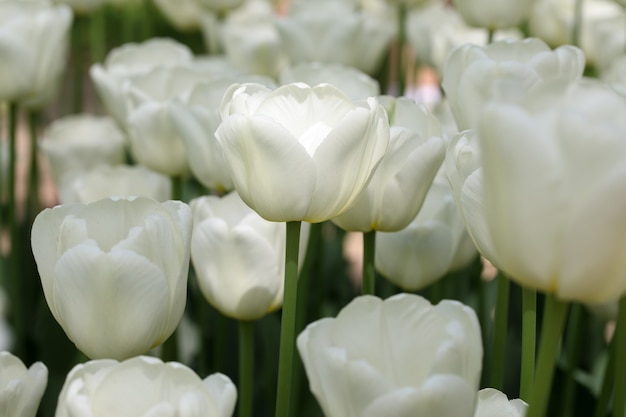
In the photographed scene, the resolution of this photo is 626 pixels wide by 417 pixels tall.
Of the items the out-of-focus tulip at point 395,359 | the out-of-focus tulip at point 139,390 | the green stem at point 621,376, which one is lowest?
the green stem at point 621,376

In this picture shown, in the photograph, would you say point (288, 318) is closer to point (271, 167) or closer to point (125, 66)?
point (271, 167)

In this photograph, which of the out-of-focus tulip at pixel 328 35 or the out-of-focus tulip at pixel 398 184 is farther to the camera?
the out-of-focus tulip at pixel 328 35

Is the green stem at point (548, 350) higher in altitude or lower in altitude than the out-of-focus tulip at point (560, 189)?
lower

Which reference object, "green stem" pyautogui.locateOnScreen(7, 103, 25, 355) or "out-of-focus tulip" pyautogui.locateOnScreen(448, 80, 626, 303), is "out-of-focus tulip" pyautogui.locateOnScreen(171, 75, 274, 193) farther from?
"out-of-focus tulip" pyautogui.locateOnScreen(448, 80, 626, 303)

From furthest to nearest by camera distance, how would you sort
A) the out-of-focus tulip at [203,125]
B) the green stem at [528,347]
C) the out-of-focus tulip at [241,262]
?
the out-of-focus tulip at [203,125] < the out-of-focus tulip at [241,262] < the green stem at [528,347]

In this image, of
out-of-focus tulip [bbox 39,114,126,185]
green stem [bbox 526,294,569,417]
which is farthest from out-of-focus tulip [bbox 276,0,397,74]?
green stem [bbox 526,294,569,417]

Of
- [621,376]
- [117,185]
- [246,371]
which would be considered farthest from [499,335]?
[117,185]

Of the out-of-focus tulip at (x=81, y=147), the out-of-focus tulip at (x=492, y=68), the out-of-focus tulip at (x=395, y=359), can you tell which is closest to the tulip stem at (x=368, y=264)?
the out-of-focus tulip at (x=492, y=68)

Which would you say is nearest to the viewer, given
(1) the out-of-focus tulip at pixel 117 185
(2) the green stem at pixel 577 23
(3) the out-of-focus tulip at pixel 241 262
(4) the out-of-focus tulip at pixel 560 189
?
(4) the out-of-focus tulip at pixel 560 189

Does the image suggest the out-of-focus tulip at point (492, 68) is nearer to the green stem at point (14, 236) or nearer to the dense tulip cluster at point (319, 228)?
the dense tulip cluster at point (319, 228)
